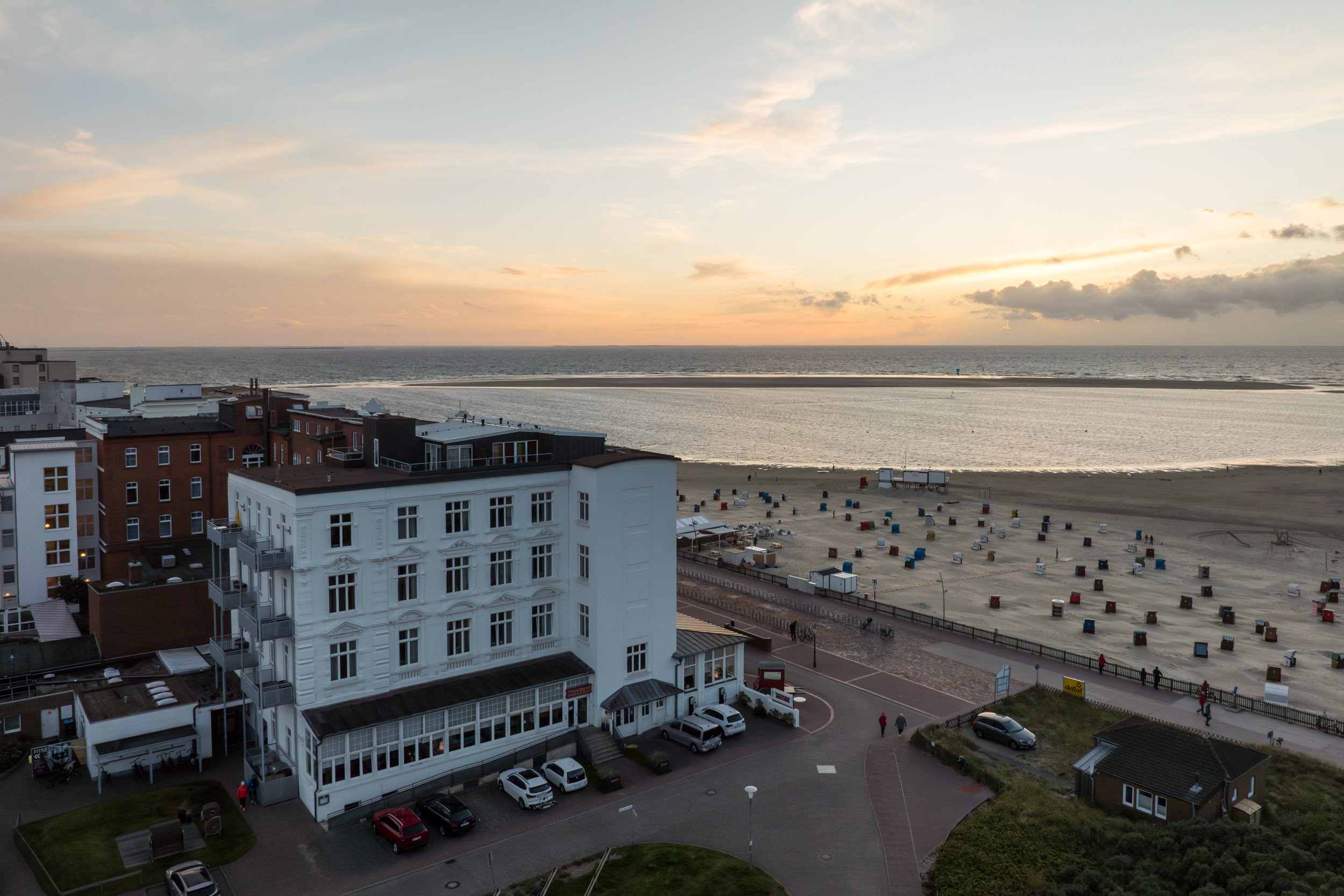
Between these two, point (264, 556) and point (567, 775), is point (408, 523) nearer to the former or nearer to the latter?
point (264, 556)

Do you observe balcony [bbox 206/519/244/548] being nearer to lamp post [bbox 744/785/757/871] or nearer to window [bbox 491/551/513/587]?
window [bbox 491/551/513/587]

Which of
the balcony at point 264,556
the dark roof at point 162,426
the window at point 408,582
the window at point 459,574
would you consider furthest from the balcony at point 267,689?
the dark roof at point 162,426

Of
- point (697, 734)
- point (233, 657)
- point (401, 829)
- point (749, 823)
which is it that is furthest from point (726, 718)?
point (233, 657)

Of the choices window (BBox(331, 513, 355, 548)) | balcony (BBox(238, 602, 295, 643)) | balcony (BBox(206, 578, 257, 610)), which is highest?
window (BBox(331, 513, 355, 548))

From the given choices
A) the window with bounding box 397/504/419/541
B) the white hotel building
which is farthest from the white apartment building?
the window with bounding box 397/504/419/541

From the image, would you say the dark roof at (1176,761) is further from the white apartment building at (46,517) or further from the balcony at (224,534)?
the white apartment building at (46,517)
